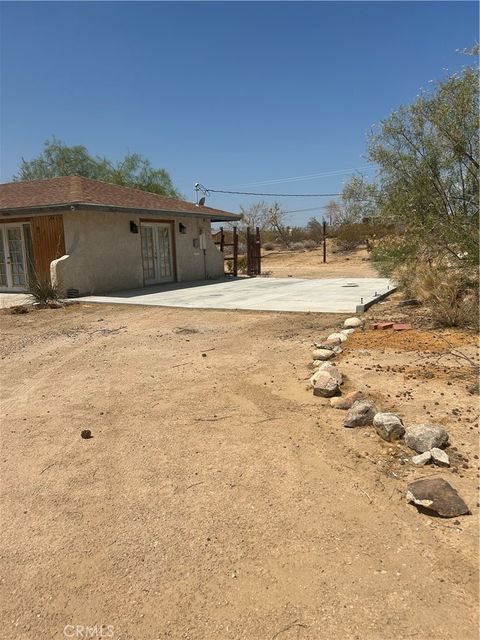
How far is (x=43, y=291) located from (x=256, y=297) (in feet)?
18.1

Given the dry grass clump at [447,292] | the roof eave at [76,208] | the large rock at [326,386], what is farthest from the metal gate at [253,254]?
the large rock at [326,386]

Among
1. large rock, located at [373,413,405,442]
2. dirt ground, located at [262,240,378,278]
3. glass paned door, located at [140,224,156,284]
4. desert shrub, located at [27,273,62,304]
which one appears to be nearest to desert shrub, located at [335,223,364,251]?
dirt ground, located at [262,240,378,278]

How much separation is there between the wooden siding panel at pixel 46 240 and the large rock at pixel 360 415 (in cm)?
1221

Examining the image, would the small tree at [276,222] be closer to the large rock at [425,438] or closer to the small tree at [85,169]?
the small tree at [85,169]

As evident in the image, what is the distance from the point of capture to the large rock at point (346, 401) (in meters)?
4.52

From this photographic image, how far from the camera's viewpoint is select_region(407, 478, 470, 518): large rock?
9.21 feet

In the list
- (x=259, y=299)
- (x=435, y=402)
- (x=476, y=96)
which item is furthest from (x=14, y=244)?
(x=435, y=402)

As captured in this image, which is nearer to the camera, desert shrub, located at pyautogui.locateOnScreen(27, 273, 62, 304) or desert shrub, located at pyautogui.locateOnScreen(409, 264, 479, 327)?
desert shrub, located at pyautogui.locateOnScreen(409, 264, 479, 327)

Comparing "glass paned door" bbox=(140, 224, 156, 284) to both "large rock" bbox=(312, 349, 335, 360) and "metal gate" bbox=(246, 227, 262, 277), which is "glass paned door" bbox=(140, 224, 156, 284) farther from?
"large rock" bbox=(312, 349, 335, 360)

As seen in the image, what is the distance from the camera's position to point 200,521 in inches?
114

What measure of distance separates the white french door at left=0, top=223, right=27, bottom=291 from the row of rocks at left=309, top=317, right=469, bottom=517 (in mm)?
12695

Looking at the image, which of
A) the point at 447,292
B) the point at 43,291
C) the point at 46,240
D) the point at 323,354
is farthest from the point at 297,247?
the point at 323,354

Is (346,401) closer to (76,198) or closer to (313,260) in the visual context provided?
(76,198)

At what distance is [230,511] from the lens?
299cm
